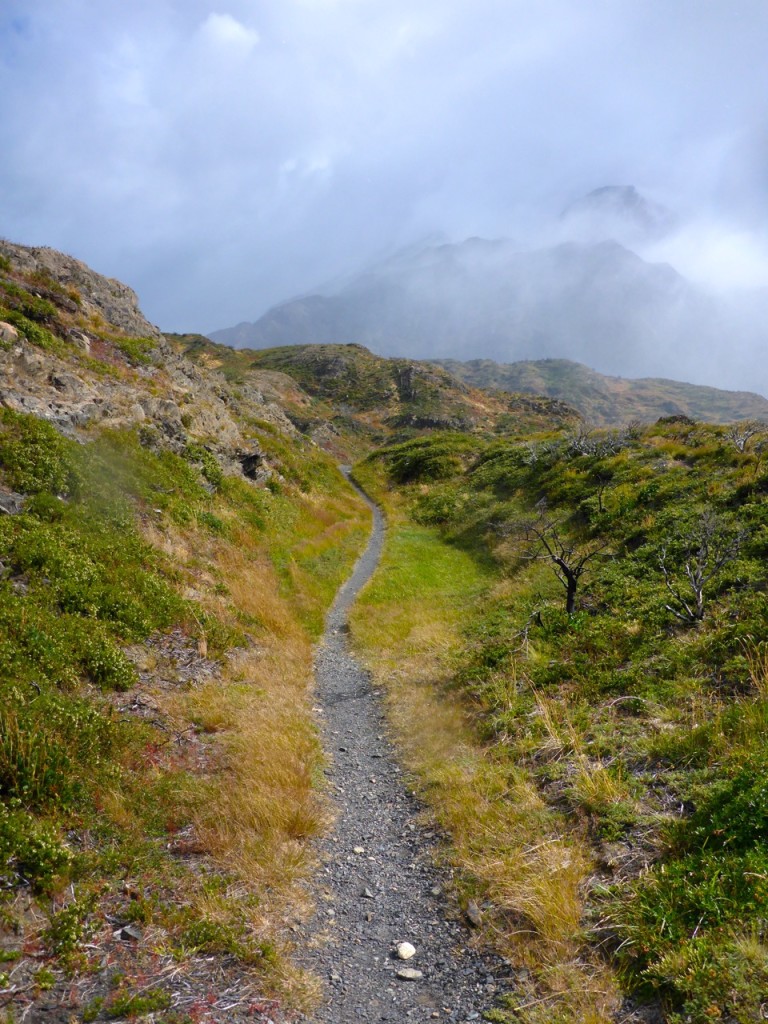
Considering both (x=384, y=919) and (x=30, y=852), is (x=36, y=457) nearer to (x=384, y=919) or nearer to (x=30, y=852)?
(x=30, y=852)

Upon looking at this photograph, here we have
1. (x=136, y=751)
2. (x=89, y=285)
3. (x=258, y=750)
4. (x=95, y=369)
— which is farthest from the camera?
(x=89, y=285)

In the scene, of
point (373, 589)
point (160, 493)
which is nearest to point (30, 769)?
point (160, 493)

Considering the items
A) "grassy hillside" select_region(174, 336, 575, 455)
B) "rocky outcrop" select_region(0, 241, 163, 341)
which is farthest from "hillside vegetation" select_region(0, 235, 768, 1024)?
"grassy hillside" select_region(174, 336, 575, 455)

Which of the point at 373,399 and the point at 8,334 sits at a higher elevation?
the point at 373,399

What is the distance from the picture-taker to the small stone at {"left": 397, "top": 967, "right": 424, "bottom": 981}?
18.2 feet

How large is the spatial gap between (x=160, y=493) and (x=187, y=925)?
51.6 ft

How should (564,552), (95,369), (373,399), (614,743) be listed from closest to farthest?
1. (614,743)
2. (564,552)
3. (95,369)
4. (373,399)

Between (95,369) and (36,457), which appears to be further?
(95,369)

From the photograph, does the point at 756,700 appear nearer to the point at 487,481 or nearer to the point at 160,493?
the point at 160,493

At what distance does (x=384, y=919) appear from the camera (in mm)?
6391

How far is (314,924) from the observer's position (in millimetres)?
6137

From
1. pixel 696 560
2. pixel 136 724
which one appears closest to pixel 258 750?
pixel 136 724

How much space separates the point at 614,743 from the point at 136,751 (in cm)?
812

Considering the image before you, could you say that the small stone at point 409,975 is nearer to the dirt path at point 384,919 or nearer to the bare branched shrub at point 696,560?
the dirt path at point 384,919
